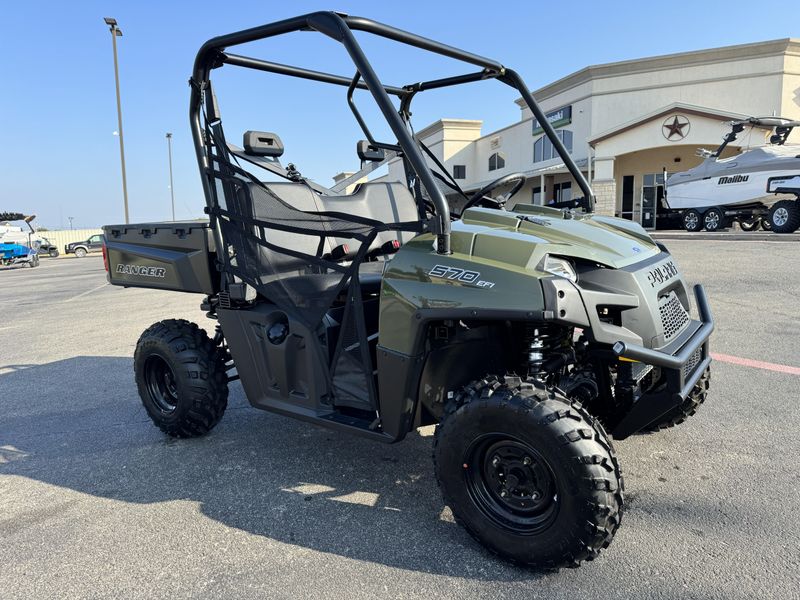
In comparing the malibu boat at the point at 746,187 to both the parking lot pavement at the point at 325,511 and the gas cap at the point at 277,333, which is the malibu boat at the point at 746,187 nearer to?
the parking lot pavement at the point at 325,511

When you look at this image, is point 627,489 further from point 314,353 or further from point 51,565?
point 51,565

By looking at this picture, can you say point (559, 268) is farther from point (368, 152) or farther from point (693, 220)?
point (693, 220)

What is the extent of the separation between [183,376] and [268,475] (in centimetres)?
88

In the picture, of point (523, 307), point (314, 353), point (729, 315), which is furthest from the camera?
point (729, 315)

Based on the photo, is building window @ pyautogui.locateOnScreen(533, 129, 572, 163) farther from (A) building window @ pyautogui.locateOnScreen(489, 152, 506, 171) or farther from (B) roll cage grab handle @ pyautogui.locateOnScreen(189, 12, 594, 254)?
(B) roll cage grab handle @ pyautogui.locateOnScreen(189, 12, 594, 254)

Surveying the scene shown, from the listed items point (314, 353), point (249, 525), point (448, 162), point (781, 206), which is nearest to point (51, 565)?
point (249, 525)

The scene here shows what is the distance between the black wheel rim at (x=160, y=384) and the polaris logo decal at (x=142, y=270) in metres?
0.58

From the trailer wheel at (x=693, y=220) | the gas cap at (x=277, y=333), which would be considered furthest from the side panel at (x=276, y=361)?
the trailer wheel at (x=693, y=220)

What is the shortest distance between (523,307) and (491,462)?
2.24 feet

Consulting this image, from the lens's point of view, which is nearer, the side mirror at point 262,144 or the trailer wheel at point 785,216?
the side mirror at point 262,144

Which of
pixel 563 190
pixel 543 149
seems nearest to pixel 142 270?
pixel 563 190

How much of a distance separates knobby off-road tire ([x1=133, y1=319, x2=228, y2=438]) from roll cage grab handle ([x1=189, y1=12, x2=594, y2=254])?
73 cm

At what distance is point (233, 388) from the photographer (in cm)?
487

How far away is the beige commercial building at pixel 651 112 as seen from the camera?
80.0ft
